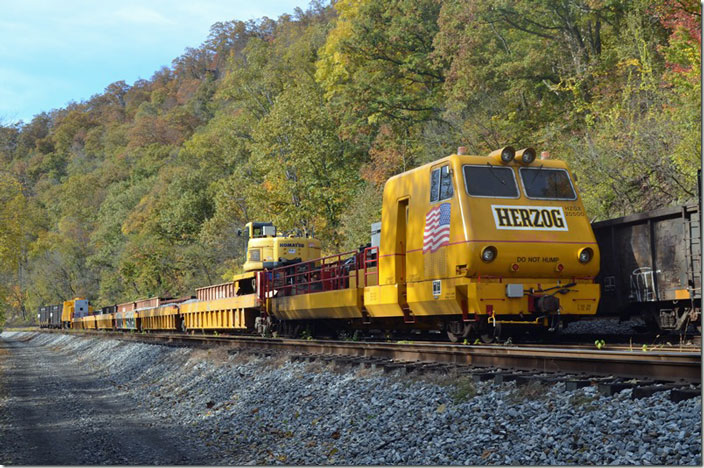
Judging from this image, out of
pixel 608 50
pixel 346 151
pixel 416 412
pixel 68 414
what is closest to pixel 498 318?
pixel 416 412

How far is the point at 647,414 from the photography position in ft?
19.3

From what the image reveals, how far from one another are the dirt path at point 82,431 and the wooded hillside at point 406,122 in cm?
1360

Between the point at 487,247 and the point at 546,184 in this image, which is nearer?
the point at 487,247

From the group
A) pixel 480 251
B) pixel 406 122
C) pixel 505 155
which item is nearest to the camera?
pixel 480 251

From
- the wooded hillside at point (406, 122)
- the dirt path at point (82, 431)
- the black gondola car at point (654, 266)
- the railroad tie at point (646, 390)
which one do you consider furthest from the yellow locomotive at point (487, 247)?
the wooded hillside at point (406, 122)

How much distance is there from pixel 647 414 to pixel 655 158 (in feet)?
54.8

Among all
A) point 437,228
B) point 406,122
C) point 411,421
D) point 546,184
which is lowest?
point 411,421

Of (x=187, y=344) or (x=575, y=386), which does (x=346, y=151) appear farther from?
(x=575, y=386)

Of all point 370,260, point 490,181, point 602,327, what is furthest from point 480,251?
point 602,327

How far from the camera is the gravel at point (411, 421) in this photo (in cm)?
562

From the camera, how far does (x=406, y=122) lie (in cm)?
4425

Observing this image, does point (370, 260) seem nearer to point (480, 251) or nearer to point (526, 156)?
point (480, 251)

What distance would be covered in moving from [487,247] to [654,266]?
3.61 metres

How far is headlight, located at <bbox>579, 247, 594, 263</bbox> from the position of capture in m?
12.7
